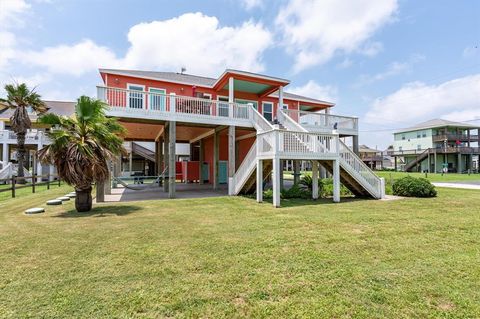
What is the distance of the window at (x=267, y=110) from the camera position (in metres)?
18.6

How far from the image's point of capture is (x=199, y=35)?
39.8ft

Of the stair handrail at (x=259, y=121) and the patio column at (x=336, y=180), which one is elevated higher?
the stair handrail at (x=259, y=121)

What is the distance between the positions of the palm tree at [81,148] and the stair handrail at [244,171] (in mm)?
5485

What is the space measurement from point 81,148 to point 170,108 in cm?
478

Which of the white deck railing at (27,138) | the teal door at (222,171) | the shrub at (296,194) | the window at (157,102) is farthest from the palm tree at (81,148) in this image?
the white deck railing at (27,138)

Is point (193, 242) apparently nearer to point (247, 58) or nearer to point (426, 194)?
point (426, 194)

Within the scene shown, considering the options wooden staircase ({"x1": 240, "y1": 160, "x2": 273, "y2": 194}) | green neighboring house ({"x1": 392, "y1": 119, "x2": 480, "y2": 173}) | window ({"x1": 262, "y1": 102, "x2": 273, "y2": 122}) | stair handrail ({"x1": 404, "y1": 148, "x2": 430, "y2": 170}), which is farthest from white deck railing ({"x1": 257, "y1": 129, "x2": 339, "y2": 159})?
stair handrail ({"x1": 404, "y1": 148, "x2": 430, "y2": 170})

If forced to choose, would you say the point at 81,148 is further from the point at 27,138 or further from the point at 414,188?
the point at 27,138

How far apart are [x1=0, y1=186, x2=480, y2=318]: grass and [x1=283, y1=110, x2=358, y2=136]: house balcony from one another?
Result: 912cm

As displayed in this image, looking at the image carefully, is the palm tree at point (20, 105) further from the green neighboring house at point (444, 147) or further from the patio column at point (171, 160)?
the green neighboring house at point (444, 147)

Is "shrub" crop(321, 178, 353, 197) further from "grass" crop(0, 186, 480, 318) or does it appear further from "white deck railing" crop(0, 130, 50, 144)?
"white deck railing" crop(0, 130, 50, 144)

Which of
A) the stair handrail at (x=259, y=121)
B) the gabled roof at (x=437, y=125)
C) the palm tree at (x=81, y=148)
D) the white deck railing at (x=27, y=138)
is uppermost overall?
the gabled roof at (x=437, y=125)

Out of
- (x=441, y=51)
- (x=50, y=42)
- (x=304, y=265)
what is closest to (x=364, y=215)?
(x=304, y=265)

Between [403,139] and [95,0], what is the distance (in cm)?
5687
